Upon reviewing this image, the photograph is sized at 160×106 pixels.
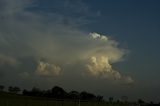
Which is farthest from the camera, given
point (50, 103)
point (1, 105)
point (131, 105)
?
point (131, 105)

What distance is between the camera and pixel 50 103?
157 feet

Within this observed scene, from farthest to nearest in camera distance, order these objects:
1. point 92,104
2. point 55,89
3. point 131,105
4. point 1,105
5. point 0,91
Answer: point 55,89 < point 0,91 < point 131,105 < point 92,104 < point 1,105

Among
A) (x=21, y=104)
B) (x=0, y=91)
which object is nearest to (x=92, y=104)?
(x=21, y=104)

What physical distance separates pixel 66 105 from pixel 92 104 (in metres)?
8.91

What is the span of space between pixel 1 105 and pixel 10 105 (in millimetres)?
2126

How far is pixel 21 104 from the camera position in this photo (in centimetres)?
4503

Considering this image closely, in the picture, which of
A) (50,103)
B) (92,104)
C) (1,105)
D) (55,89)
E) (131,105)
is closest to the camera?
(1,105)

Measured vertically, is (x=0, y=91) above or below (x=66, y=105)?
above

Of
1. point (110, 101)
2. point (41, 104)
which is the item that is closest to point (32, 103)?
point (41, 104)

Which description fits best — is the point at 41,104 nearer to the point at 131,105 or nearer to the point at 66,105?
the point at 66,105

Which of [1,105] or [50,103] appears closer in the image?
[1,105]

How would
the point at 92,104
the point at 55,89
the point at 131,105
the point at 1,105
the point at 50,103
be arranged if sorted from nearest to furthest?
the point at 1,105 → the point at 50,103 → the point at 92,104 → the point at 131,105 → the point at 55,89

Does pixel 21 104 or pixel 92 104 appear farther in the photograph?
pixel 92 104

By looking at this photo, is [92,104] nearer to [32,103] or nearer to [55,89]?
[32,103]
